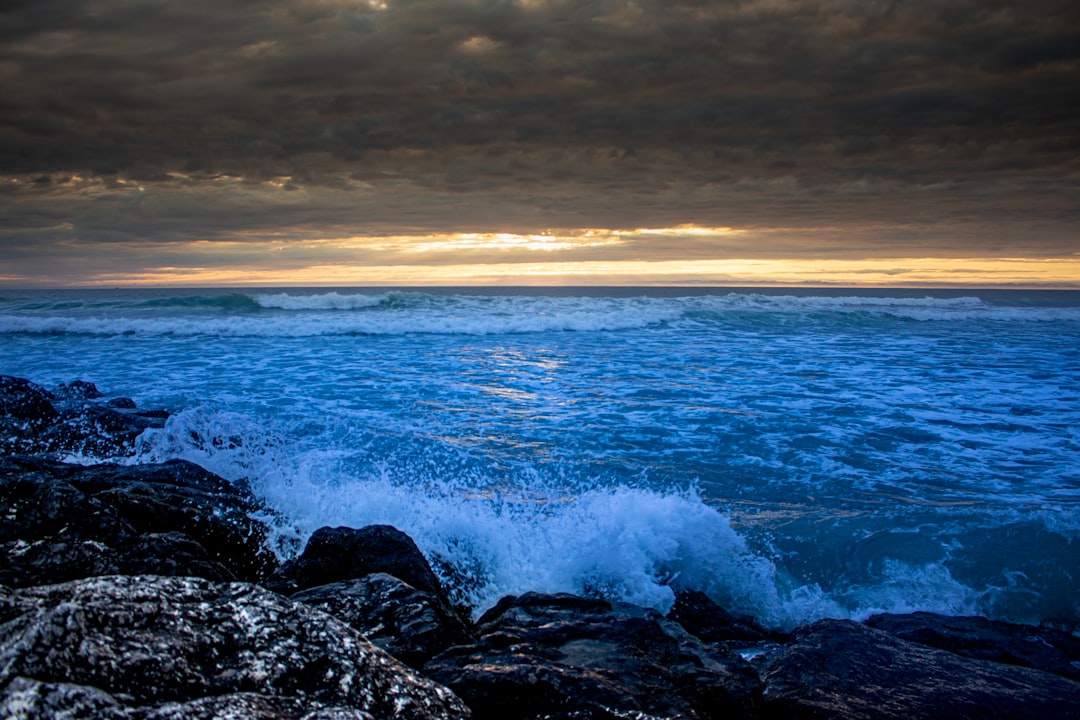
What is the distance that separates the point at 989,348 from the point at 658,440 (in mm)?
17157

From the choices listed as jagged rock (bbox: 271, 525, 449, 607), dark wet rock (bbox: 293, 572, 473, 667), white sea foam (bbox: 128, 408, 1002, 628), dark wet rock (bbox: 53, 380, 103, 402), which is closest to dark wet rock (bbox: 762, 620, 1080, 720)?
white sea foam (bbox: 128, 408, 1002, 628)

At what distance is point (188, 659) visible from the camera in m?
1.90

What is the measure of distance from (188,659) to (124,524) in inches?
114

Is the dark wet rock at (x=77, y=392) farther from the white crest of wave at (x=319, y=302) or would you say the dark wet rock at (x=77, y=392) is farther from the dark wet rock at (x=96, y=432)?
the white crest of wave at (x=319, y=302)

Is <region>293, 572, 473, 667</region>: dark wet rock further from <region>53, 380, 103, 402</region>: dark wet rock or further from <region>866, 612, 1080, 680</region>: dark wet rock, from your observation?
<region>53, 380, 103, 402</region>: dark wet rock

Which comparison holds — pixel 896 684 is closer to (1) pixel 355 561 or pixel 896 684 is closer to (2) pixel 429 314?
(1) pixel 355 561

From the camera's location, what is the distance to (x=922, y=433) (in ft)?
31.8

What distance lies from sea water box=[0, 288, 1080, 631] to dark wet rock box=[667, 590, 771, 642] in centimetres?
24

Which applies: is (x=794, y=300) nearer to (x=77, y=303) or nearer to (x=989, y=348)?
(x=989, y=348)

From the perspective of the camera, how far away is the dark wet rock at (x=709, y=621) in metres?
4.60

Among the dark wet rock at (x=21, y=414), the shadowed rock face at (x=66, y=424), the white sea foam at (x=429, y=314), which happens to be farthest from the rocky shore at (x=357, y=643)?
the white sea foam at (x=429, y=314)

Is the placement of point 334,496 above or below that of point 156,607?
below

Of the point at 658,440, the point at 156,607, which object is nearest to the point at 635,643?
the point at 156,607

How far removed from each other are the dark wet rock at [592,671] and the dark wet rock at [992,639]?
1815mm
